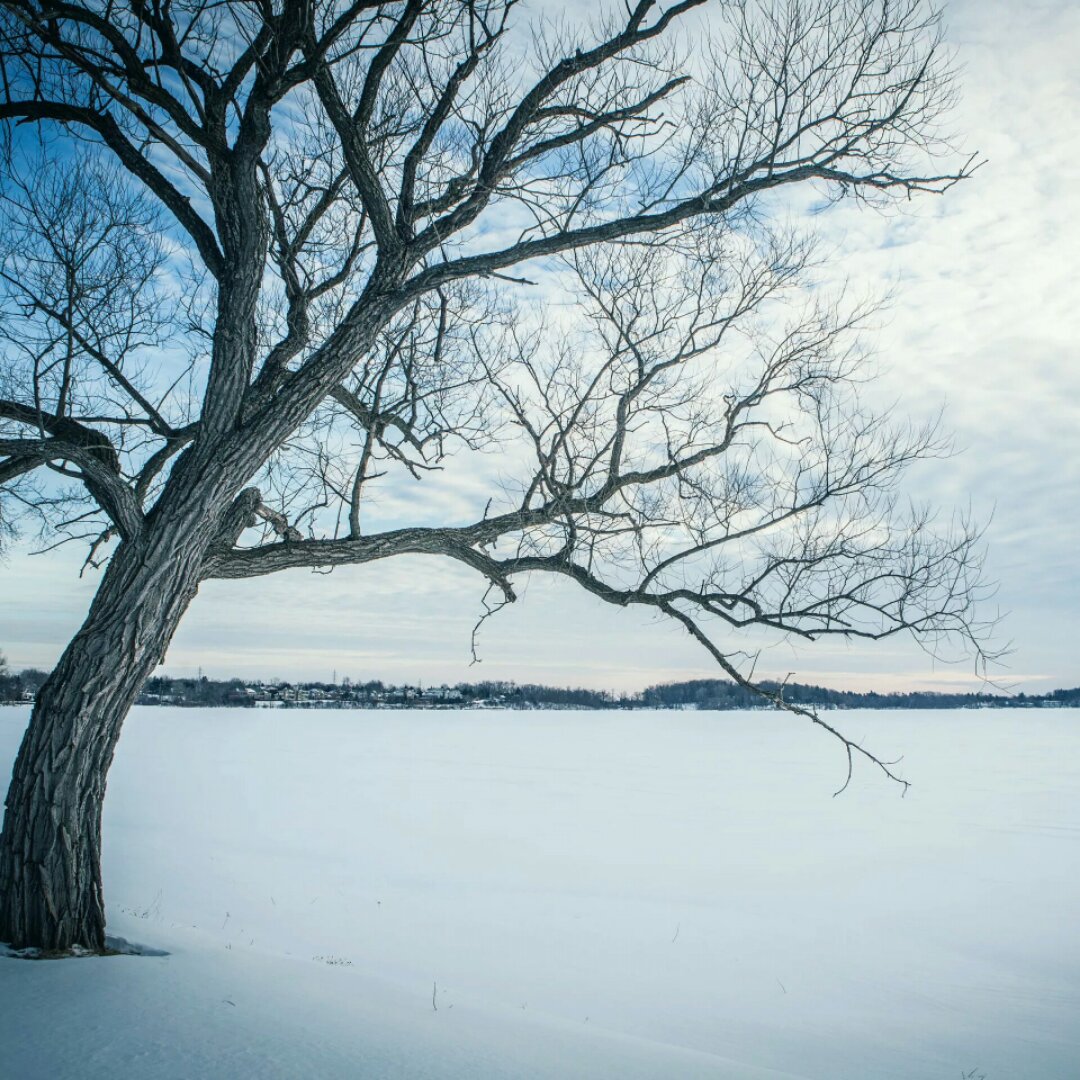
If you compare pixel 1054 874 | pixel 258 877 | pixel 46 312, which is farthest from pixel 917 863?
pixel 46 312

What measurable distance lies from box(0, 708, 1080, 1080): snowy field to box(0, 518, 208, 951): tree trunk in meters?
0.47

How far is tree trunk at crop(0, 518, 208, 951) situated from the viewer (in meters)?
3.85

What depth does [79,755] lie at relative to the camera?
3971 mm

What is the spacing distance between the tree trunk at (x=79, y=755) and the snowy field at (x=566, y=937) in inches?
18.3

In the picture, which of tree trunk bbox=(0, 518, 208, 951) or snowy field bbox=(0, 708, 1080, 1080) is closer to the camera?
snowy field bbox=(0, 708, 1080, 1080)

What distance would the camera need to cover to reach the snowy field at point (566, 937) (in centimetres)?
310

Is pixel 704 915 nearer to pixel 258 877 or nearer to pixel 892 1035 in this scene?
pixel 892 1035

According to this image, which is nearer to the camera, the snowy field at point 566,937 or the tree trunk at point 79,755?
the snowy field at point 566,937

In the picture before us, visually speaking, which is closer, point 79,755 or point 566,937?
point 79,755

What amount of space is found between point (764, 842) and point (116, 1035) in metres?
12.7

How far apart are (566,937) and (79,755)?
18.9 ft

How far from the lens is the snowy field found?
3096mm

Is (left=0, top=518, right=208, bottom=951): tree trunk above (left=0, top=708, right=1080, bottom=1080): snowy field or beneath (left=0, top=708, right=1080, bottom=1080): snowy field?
above

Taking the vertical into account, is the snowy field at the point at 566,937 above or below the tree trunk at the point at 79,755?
below
